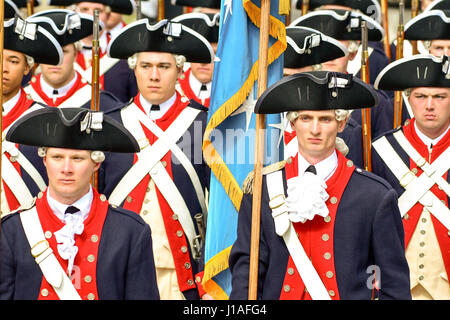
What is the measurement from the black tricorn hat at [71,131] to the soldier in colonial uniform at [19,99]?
1.33 m

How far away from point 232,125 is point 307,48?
4.88 ft

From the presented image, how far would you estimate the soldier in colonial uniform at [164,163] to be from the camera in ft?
27.9

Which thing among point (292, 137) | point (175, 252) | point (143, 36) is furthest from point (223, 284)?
point (143, 36)

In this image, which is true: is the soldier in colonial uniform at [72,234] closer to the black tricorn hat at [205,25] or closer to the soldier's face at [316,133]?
the soldier's face at [316,133]

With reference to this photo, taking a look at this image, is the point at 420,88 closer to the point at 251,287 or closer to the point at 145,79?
the point at 145,79

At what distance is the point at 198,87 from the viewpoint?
35.4 feet

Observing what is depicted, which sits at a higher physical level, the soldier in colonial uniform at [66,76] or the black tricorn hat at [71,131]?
the soldier in colonial uniform at [66,76]

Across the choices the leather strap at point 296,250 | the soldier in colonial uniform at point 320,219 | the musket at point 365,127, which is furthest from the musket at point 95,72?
the leather strap at point 296,250

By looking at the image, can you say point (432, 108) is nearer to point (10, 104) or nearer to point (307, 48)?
point (307, 48)

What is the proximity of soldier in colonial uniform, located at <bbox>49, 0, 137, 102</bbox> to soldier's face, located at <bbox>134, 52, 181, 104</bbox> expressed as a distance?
→ 225cm

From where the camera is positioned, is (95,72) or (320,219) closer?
(320,219)

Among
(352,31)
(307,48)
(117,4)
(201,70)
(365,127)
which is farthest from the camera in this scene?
(117,4)

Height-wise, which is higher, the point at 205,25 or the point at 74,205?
the point at 205,25

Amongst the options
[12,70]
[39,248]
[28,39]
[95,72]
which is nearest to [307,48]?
[95,72]
